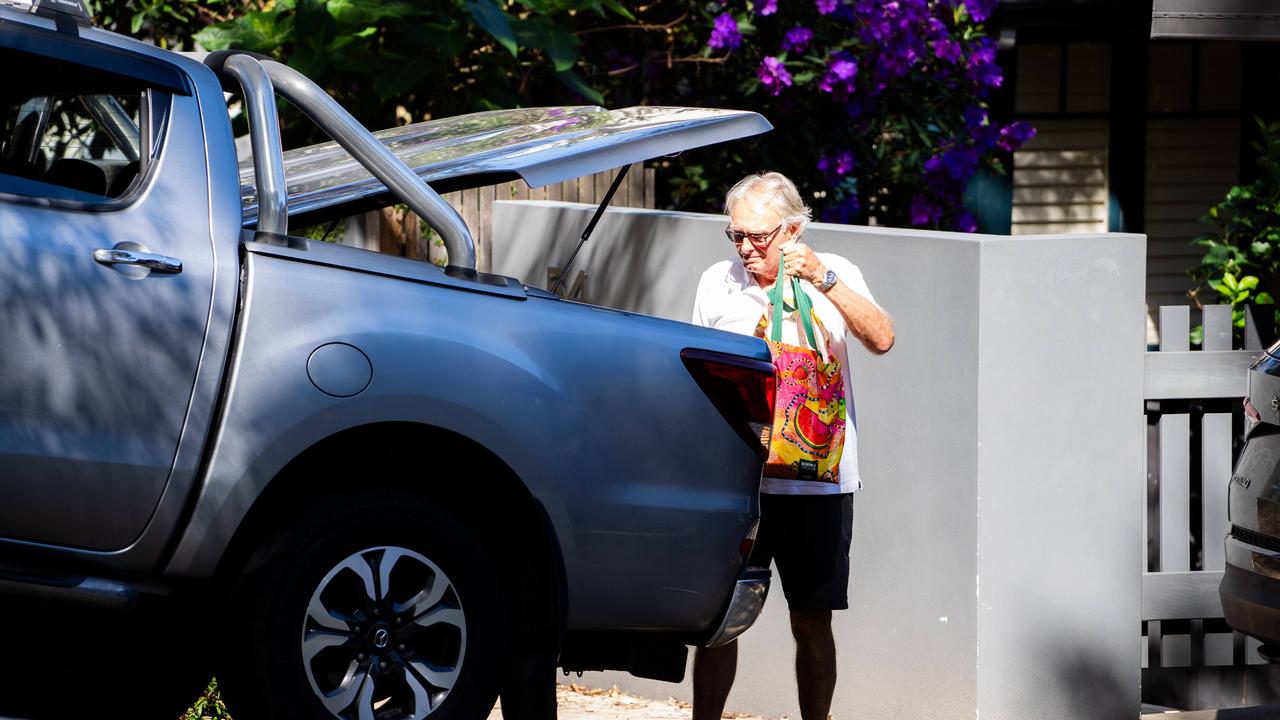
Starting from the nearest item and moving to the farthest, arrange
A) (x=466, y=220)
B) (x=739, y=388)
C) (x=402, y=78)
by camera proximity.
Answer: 1. (x=739, y=388)
2. (x=466, y=220)
3. (x=402, y=78)

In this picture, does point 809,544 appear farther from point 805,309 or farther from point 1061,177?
point 1061,177

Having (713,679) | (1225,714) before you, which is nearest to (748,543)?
(713,679)

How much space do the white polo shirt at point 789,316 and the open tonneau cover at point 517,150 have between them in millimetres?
562

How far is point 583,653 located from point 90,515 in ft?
4.30

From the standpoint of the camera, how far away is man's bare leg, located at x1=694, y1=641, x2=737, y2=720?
5117 millimetres

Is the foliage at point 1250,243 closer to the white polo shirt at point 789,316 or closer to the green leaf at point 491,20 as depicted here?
the green leaf at point 491,20

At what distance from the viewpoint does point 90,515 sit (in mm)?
3469

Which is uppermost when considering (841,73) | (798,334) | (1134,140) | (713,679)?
(1134,140)

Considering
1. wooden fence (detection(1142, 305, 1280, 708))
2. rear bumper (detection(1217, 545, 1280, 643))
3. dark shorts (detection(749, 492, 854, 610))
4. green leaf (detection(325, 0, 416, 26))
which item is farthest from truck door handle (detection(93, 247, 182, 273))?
green leaf (detection(325, 0, 416, 26))

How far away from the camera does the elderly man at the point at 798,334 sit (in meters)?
4.79

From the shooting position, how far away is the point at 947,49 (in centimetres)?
897

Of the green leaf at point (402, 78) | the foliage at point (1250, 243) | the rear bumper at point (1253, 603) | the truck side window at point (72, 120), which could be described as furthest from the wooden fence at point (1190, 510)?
the green leaf at point (402, 78)

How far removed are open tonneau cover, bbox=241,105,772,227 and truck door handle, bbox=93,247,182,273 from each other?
617mm

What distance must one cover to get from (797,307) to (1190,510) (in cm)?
227
